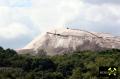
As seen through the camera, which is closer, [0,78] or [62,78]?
[0,78]

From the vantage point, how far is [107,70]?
148 ft

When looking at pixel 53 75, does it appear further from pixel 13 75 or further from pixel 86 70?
pixel 13 75

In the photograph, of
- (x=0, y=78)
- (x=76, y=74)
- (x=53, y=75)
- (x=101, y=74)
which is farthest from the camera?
(x=53, y=75)

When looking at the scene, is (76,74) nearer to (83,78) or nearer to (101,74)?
(83,78)

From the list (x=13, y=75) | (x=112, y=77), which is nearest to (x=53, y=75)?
(x=13, y=75)

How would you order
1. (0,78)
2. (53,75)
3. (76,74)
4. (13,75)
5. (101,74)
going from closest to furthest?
1. (101,74)
2. (0,78)
3. (13,75)
4. (76,74)
5. (53,75)

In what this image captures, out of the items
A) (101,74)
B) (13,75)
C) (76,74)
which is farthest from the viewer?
(76,74)

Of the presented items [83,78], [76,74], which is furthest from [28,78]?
[76,74]

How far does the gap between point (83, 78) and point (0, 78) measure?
37.4 meters

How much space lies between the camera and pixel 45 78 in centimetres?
18612

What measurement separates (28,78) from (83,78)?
29185 millimetres

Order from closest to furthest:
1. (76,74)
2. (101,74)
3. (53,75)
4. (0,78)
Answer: (101,74) < (0,78) < (76,74) < (53,75)

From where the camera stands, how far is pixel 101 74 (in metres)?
44.5

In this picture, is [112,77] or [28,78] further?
[28,78]
